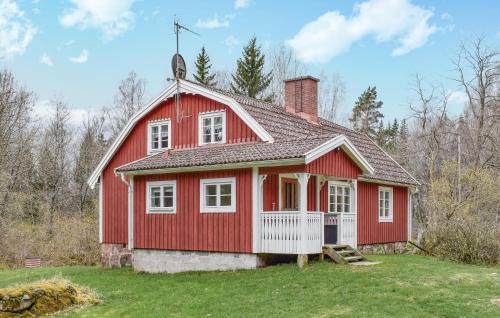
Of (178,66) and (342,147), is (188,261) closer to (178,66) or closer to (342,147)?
(342,147)

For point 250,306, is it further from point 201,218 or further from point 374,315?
point 201,218

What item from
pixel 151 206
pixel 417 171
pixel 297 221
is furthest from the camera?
pixel 417 171

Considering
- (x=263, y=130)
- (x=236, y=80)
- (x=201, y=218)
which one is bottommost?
(x=201, y=218)

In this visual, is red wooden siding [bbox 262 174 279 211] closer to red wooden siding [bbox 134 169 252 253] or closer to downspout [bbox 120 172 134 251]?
red wooden siding [bbox 134 169 252 253]

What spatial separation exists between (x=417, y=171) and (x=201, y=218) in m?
27.4

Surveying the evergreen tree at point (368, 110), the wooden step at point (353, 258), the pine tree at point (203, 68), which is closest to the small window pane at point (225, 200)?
the wooden step at point (353, 258)

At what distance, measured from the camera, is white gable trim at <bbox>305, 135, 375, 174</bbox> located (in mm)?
15359

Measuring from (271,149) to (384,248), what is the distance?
910 cm

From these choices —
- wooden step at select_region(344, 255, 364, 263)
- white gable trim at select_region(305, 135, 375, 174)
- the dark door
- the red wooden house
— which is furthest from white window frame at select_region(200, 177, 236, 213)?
wooden step at select_region(344, 255, 364, 263)

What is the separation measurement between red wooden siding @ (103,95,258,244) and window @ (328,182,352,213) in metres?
3.77

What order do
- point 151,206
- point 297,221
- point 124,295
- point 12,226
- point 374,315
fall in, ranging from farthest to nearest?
point 12,226
point 151,206
point 297,221
point 124,295
point 374,315

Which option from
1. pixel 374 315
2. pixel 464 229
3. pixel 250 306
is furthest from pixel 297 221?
pixel 464 229

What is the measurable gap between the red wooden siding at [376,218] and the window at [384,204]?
0.24 metres

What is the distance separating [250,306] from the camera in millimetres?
11836
